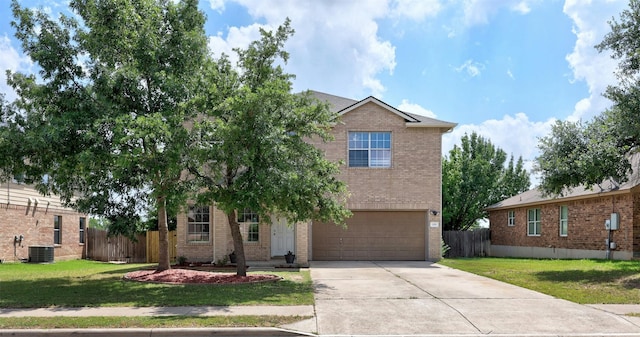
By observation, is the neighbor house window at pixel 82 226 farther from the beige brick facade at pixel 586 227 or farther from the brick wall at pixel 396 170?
the beige brick facade at pixel 586 227

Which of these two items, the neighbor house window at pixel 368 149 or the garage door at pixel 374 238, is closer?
the neighbor house window at pixel 368 149

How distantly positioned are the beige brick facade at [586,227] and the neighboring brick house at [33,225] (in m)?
23.6

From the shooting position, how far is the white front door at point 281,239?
22219mm

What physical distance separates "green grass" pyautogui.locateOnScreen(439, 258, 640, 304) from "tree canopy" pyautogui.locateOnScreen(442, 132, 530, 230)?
15220mm

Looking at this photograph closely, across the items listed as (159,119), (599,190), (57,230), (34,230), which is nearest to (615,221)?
(599,190)

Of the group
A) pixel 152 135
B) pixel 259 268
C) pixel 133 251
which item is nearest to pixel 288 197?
pixel 152 135

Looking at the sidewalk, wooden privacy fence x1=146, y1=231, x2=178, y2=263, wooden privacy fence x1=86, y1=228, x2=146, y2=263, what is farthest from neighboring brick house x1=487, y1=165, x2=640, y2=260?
wooden privacy fence x1=86, y1=228, x2=146, y2=263

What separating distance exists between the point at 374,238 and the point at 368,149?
13.0 ft

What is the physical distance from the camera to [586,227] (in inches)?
974

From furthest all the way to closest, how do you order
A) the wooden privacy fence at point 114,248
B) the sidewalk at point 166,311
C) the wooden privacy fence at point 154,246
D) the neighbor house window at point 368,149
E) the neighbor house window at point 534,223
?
the neighbor house window at point 534,223
the wooden privacy fence at point 114,248
the wooden privacy fence at point 154,246
the neighbor house window at point 368,149
the sidewalk at point 166,311

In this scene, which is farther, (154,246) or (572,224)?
(572,224)

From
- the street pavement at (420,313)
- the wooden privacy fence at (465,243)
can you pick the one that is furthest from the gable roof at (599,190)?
the street pavement at (420,313)

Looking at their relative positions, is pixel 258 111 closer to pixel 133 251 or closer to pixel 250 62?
pixel 250 62

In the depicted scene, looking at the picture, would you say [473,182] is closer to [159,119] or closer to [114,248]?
[114,248]
